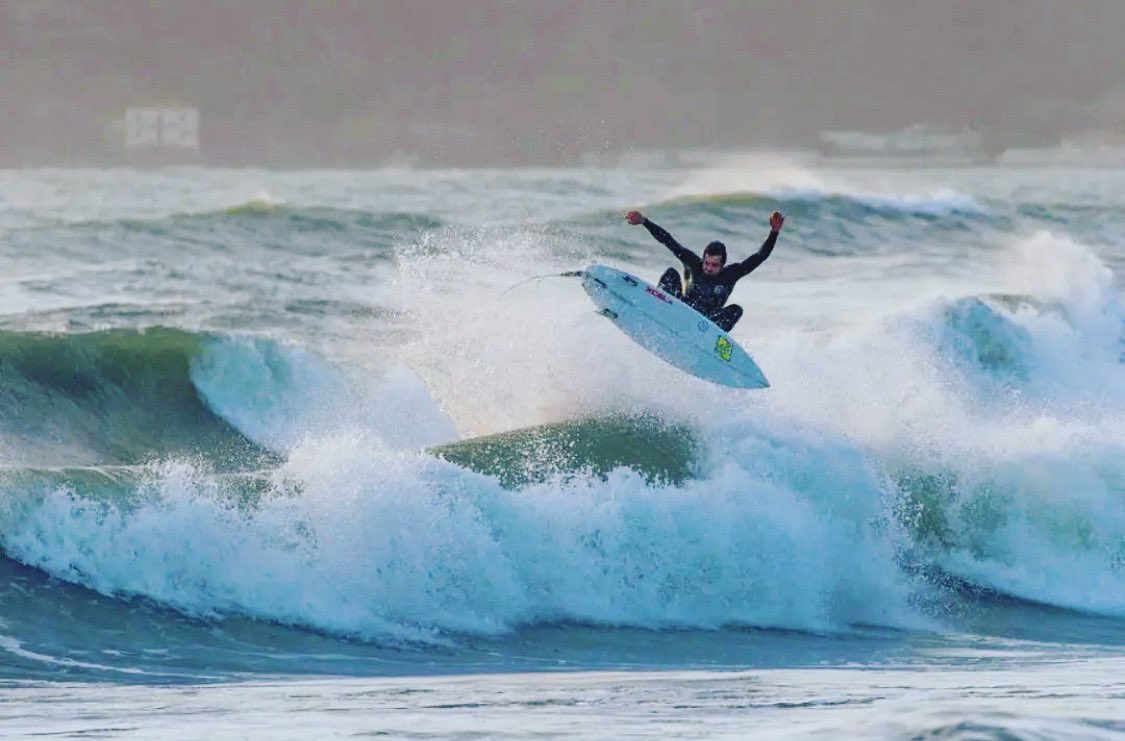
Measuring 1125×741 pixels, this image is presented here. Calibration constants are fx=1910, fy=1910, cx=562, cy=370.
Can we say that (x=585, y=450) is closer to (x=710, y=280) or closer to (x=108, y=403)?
(x=710, y=280)

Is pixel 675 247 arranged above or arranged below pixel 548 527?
above

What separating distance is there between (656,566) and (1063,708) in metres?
4.24

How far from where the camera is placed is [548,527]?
13508mm

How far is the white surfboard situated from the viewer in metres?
15.6

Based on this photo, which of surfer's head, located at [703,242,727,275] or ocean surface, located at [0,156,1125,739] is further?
surfer's head, located at [703,242,727,275]

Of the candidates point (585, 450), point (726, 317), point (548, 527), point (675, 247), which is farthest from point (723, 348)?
point (548, 527)

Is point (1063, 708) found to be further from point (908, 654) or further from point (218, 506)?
point (218, 506)

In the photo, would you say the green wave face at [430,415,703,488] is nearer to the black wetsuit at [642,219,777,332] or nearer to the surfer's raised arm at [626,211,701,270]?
the black wetsuit at [642,219,777,332]

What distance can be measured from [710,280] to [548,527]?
313 centimetres

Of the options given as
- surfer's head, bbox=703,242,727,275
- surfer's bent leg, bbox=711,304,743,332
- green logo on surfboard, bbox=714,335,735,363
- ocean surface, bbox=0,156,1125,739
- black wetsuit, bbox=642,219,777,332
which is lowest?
ocean surface, bbox=0,156,1125,739

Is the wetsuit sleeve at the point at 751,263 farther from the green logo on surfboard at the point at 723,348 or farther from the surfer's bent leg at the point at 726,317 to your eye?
the green logo on surfboard at the point at 723,348

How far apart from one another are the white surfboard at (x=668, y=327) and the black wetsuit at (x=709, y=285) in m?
0.13

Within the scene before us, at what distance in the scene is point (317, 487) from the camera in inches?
519

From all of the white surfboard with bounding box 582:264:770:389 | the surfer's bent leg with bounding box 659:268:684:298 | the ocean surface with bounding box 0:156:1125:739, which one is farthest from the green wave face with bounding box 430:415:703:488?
the surfer's bent leg with bounding box 659:268:684:298
